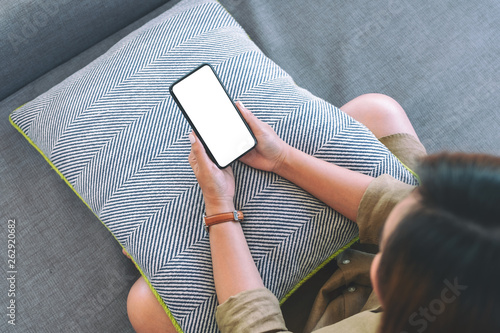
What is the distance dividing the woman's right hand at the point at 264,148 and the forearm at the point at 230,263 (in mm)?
111

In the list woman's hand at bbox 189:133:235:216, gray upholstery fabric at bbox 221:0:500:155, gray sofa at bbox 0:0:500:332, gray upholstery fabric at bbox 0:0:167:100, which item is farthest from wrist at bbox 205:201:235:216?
gray upholstery fabric at bbox 0:0:167:100

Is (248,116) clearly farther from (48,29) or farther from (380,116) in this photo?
(48,29)

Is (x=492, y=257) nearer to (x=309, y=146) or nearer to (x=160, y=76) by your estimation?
(x=309, y=146)

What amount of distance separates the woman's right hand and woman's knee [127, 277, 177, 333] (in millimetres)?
288

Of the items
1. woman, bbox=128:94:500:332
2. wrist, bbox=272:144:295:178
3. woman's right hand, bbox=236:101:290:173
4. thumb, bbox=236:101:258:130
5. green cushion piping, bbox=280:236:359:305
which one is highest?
thumb, bbox=236:101:258:130

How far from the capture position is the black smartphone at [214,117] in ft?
2.10

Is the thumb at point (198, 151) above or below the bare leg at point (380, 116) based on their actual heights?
above

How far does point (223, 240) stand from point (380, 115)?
1.33 feet

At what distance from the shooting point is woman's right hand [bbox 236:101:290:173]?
641 millimetres

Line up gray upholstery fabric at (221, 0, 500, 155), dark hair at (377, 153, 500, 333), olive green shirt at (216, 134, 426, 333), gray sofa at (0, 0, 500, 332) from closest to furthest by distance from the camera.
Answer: dark hair at (377, 153, 500, 333) < olive green shirt at (216, 134, 426, 333) < gray sofa at (0, 0, 500, 332) < gray upholstery fabric at (221, 0, 500, 155)

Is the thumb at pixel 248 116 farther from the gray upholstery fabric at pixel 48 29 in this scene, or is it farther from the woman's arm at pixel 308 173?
the gray upholstery fabric at pixel 48 29

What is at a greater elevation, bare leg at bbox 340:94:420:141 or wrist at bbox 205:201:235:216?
wrist at bbox 205:201:235:216

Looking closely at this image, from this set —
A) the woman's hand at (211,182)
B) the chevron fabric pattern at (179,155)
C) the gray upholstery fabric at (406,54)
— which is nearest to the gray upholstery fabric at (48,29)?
the chevron fabric pattern at (179,155)

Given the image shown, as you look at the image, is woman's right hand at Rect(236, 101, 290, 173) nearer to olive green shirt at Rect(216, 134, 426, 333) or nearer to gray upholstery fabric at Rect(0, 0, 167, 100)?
olive green shirt at Rect(216, 134, 426, 333)
